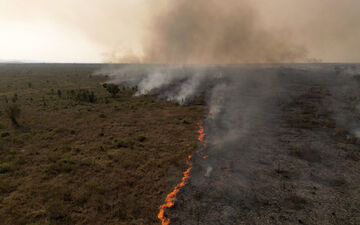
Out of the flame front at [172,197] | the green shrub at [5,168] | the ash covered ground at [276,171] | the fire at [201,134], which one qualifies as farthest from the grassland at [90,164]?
the ash covered ground at [276,171]

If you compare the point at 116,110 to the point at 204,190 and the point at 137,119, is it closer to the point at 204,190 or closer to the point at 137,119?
the point at 137,119

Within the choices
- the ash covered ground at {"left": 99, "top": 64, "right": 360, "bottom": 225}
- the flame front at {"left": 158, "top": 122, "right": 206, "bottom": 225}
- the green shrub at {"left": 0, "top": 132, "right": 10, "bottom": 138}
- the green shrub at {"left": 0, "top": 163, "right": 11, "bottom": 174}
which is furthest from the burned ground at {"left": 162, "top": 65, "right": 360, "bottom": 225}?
the green shrub at {"left": 0, "top": 132, "right": 10, "bottom": 138}

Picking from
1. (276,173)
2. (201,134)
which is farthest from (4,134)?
(276,173)

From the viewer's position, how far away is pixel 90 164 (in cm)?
1150

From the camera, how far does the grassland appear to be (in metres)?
7.84

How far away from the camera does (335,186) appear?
9.05m

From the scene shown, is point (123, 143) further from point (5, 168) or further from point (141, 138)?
point (5, 168)

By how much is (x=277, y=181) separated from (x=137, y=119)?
14.8 m

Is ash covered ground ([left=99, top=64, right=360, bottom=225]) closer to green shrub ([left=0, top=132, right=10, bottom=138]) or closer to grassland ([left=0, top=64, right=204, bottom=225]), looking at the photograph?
grassland ([left=0, top=64, right=204, bottom=225])

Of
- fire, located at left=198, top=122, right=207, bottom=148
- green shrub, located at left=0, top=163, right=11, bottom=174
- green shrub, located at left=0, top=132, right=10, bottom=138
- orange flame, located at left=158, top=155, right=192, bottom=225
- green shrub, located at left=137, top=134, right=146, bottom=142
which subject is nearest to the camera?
orange flame, located at left=158, top=155, right=192, bottom=225

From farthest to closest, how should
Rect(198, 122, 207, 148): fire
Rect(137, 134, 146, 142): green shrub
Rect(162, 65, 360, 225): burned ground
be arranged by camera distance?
1. Rect(137, 134, 146, 142): green shrub
2. Rect(198, 122, 207, 148): fire
3. Rect(162, 65, 360, 225): burned ground

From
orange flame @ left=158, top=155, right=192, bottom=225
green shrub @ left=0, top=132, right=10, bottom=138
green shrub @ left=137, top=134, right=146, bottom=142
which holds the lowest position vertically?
orange flame @ left=158, top=155, right=192, bottom=225

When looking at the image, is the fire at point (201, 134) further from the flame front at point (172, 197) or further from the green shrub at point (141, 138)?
the green shrub at point (141, 138)

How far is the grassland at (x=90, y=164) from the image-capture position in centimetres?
784
